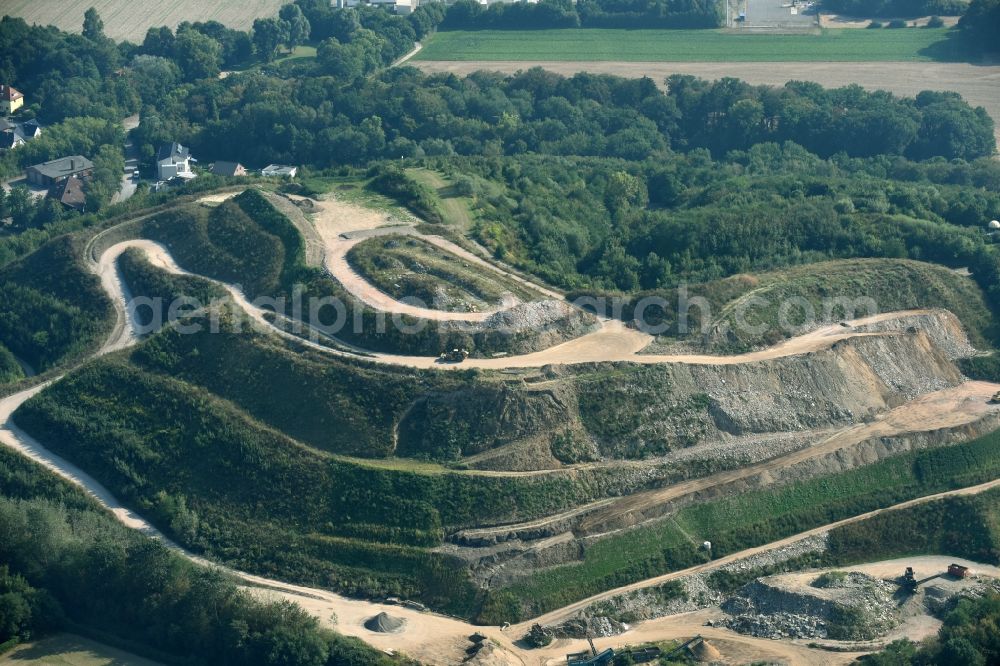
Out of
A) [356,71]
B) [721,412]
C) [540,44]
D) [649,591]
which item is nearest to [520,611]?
[649,591]

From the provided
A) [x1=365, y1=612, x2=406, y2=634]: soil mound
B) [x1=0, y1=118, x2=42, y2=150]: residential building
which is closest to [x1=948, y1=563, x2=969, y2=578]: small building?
[x1=365, y1=612, x2=406, y2=634]: soil mound

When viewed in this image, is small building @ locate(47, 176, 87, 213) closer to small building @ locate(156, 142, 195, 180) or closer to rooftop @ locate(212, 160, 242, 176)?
small building @ locate(156, 142, 195, 180)

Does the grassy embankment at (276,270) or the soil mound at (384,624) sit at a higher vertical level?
the grassy embankment at (276,270)

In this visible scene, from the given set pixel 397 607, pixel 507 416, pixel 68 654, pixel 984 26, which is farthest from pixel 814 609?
pixel 984 26

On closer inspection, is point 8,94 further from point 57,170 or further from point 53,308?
point 53,308

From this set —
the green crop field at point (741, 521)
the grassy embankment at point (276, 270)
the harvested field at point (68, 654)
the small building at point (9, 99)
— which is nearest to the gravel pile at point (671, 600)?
the green crop field at point (741, 521)

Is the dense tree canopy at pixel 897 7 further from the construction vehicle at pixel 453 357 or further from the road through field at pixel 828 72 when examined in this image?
the construction vehicle at pixel 453 357
